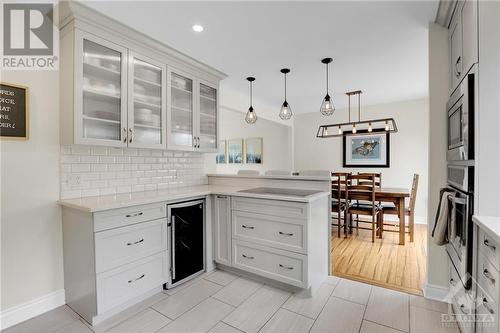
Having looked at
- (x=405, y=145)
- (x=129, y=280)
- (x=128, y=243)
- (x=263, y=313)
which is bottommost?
(x=263, y=313)

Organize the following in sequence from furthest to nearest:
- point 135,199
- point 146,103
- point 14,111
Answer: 1. point 146,103
2. point 135,199
3. point 14,111

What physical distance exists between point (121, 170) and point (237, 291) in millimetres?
1640

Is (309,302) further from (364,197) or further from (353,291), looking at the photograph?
(364,197)

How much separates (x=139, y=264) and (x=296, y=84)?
123 inches

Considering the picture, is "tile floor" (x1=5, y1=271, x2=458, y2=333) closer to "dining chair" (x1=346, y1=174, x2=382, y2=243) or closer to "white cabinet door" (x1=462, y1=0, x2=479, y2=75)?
"dining chair" (x1=346, y1=174, x2=382, y2=243)

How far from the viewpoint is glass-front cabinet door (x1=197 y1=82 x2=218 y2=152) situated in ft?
10.0

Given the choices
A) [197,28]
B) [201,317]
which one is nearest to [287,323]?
[201,317]

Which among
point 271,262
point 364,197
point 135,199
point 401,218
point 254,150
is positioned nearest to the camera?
point 135,199

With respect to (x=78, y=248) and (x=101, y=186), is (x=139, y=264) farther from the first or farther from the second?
(x=101, y=186)

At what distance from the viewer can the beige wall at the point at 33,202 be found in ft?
5.99

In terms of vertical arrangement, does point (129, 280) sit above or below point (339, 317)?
above

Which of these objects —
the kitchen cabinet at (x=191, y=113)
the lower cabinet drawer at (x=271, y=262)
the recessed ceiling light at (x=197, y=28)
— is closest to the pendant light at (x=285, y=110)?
the kitchen cabinet at (x=191, y=113)

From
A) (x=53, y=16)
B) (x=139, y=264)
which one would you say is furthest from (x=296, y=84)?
(x=139, y=264)

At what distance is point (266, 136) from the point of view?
629cm
